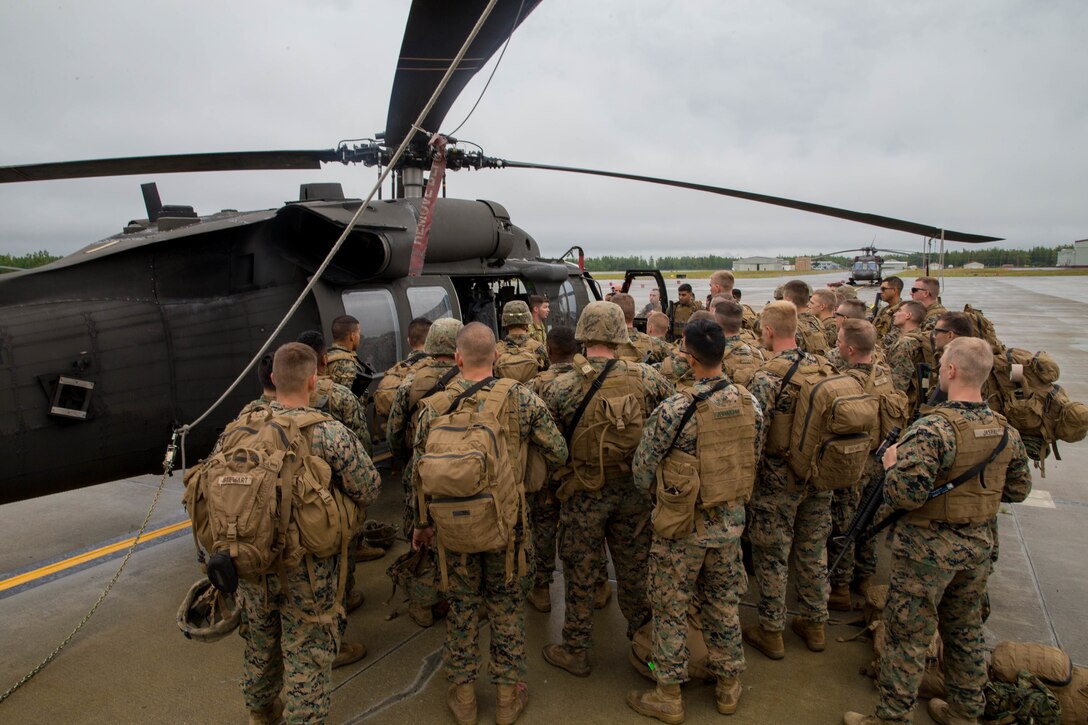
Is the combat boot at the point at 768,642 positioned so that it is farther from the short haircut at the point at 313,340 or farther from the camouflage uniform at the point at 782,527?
the short haircut at the point at 313,340

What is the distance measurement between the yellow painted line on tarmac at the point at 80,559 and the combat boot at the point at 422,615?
2.10 meters

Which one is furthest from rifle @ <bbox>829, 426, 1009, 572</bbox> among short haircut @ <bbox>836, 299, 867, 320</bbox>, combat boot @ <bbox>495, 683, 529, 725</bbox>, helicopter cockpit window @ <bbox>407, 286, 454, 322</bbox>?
helicopter cockpit window @ <bbox>407, 286, 454, 322</bbox>

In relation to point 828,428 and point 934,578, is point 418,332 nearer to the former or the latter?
point 828,428

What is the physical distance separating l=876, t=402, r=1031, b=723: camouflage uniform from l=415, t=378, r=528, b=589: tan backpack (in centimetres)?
173

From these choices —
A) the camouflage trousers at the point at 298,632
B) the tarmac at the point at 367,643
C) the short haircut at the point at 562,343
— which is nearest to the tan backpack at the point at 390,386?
the short haircut at the point at 562,343

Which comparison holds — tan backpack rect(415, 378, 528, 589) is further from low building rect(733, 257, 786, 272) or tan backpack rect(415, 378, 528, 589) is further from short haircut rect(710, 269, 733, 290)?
low building rect(733, 257, 786, 272)

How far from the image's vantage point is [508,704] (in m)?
3.13

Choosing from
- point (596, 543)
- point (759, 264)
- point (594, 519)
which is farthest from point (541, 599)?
point (759, 264)

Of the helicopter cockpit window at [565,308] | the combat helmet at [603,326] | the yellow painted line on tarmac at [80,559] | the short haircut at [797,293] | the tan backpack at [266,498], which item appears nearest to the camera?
the tan backpack at [266,498]

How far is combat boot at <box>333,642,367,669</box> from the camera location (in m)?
3.58

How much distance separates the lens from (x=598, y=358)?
11.5 ft

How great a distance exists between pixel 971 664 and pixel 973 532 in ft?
2.07

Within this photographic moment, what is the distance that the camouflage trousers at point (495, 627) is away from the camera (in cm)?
311

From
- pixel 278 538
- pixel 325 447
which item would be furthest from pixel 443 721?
pixel 325 447
